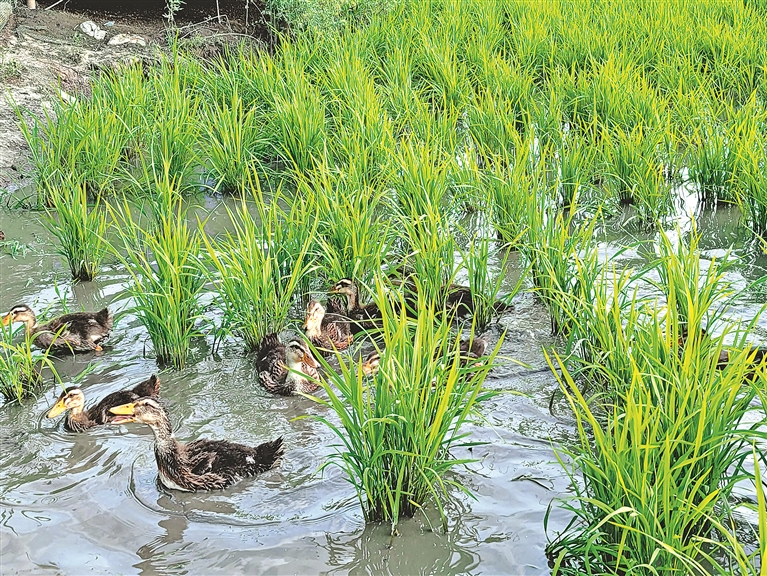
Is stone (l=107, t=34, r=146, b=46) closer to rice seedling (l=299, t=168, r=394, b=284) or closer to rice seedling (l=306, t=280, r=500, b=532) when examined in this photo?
rice seedling (l=299, t=168, r=394, b=284)

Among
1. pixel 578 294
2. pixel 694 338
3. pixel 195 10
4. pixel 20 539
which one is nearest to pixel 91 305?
pixel 20 539

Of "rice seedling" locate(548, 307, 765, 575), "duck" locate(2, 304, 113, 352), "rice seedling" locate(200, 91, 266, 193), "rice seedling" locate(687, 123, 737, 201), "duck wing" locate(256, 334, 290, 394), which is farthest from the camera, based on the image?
"rice seedling" locate(200, 91, 266, 193)

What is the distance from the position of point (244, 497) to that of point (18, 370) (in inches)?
56.3

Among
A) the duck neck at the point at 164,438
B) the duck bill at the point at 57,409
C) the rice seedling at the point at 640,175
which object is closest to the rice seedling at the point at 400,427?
the duck neck at the point at 164,438

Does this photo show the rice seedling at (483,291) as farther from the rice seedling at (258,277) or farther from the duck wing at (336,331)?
the rice seedling at (258,277)

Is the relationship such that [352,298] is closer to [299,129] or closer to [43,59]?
[299,129]

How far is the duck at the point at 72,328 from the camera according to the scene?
4.46 meters

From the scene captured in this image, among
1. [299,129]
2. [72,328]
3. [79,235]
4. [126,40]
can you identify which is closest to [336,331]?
[72,328]

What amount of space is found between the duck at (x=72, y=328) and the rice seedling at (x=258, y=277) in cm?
68

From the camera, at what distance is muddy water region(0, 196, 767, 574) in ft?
9.90

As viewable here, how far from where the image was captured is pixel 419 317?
3.34 metres

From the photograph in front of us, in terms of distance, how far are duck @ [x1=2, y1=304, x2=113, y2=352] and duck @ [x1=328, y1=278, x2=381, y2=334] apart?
127cm

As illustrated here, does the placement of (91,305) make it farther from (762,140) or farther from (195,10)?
(195,10)

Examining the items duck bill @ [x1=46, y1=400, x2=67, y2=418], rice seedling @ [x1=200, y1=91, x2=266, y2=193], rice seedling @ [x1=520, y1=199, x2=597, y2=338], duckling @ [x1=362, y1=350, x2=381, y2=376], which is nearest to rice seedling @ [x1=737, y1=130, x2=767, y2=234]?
rice seedling @ [x1=520, y1=199, x2=597, y2=338]
